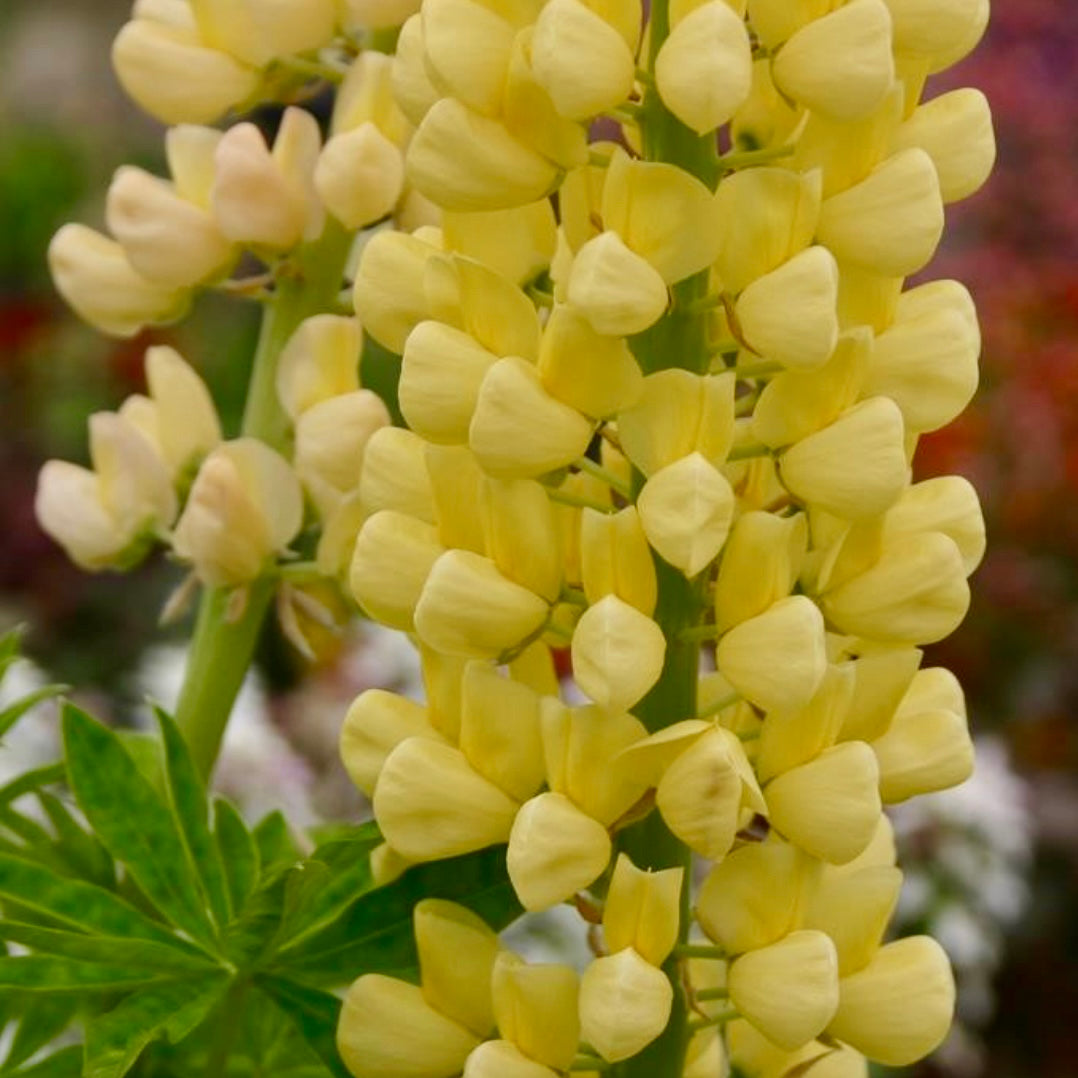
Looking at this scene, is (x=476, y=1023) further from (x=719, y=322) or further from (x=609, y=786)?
(x=719, y=322)

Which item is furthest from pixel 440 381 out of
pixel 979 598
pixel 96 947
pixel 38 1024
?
pixel 979 598

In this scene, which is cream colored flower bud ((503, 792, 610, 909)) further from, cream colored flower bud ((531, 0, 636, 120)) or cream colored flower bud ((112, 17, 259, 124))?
cream colored flower bud ((112, 17, 259, 124))

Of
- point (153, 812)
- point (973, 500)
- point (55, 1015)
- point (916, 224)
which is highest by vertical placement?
point (916, 224)

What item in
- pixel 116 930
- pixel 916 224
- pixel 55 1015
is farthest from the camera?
pixel 55 1015

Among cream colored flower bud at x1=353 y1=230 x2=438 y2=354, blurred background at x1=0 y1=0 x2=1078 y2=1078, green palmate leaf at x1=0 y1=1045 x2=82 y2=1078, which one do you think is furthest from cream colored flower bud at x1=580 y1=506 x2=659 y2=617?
blurred background at x1=0 y1=0 x2=1078 y2=1078

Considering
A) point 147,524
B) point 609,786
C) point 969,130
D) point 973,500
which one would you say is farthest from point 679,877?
point 147,524

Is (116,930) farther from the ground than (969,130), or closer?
closer

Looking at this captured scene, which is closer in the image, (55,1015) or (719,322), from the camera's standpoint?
(719,322)
